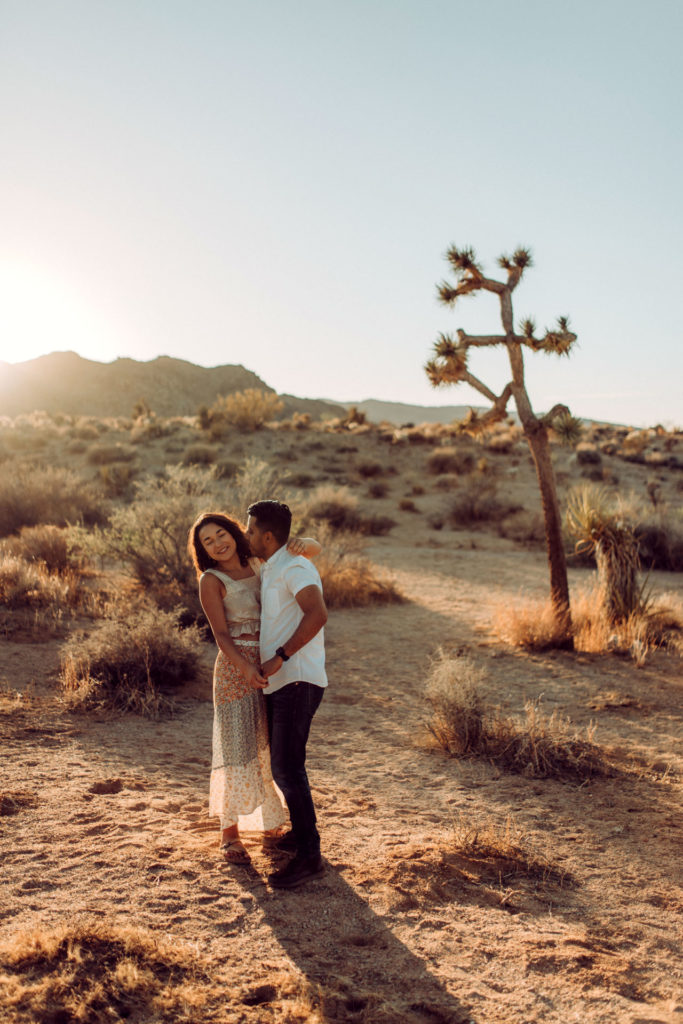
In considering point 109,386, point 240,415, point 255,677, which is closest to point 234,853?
point 255,677

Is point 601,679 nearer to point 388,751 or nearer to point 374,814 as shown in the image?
point 388,751

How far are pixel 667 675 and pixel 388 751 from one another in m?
3.83

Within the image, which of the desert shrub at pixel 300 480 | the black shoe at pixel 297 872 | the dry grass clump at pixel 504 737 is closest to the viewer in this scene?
the black shoe at pixel 297 872

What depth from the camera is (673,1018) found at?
9.35 feet

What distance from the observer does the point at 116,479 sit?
24.1 meters

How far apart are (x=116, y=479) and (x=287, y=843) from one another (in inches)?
838

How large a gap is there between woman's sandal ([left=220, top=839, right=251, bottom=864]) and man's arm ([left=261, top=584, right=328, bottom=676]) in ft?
3.62

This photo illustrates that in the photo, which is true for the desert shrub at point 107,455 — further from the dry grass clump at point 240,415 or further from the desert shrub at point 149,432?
the dry grass clump at point 240,415

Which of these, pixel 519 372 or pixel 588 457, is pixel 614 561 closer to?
pixel 519 372

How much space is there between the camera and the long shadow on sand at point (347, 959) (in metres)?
2.85

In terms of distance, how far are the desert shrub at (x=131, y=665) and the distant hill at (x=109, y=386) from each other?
215 feet

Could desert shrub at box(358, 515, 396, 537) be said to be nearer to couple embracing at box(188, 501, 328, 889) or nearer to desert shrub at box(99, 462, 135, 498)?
desert shrub at box(99, 462, 135, 498)

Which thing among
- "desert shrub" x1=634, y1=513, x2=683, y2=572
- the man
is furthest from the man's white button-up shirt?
"desert shrub" x1=634, y1=513, x2=683, y2=572

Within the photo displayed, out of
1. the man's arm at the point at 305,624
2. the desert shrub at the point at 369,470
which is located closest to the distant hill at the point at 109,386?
the desert shrub at the point at 369,470
